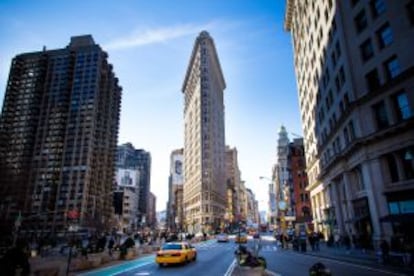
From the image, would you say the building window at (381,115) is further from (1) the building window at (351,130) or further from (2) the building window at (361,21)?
(2) the building window at (361,21)

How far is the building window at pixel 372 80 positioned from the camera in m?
28.9

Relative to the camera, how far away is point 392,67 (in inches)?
1071

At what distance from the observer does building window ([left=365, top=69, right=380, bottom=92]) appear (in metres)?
28.9

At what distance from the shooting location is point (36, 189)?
12375 cm

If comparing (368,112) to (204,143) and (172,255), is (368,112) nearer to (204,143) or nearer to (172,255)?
(172,255)

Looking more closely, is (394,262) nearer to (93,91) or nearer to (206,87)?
(206,87)

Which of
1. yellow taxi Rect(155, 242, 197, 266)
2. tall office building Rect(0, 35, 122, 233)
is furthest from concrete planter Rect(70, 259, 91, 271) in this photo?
tall office building Rect(0, 35, 122, 233)

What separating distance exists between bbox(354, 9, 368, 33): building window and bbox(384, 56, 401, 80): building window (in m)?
5.28

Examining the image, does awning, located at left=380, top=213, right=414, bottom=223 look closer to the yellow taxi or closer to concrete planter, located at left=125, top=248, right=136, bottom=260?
the yellow taxi

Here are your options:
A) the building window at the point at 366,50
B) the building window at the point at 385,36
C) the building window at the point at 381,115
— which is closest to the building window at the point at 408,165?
the building window at the point at 381,115

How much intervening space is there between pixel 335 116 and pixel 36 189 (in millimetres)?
122149

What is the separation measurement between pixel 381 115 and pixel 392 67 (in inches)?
169

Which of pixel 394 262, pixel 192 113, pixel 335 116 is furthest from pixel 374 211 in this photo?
pixel 192 113

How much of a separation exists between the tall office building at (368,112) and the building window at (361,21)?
0.10 metres
